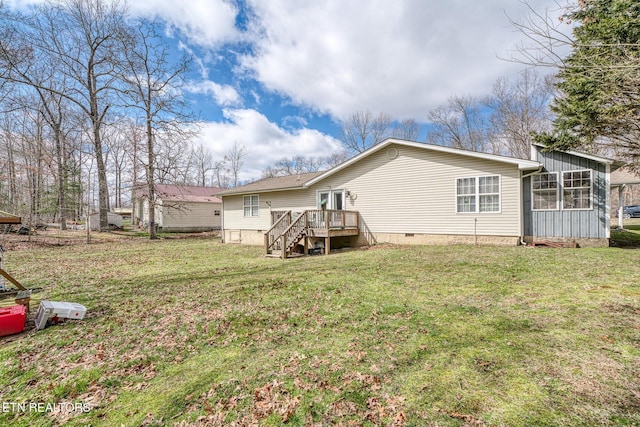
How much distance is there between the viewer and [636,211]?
27266mm

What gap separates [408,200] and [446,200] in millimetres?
1576

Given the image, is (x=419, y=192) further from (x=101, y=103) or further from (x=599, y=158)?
(x=101, y=103)

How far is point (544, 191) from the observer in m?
10.5

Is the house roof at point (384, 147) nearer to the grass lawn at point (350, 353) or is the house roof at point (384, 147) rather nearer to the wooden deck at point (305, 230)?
the wooden deck at point (305, 230)

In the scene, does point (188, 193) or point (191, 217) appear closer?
point (191, 217)

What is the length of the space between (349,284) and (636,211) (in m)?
36.4

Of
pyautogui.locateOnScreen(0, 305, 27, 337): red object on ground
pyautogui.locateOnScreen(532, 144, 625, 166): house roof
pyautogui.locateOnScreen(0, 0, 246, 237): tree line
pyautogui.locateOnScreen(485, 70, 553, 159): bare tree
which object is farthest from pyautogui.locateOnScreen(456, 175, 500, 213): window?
pyautogui.locateOnScreen(0, 0, 246, 237): tree line

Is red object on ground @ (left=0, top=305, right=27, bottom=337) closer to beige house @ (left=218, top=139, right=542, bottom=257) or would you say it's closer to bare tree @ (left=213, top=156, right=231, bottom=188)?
beige house @ (left=218, top=139, right=542, bottom=257)

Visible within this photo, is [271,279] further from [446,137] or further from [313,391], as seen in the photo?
[446,137]

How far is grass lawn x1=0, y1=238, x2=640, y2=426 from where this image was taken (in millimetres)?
2496

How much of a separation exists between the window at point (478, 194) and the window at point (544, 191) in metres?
1.31

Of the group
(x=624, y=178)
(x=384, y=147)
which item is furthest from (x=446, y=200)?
(x=624, y=178)

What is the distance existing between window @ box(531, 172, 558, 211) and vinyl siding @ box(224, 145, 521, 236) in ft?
2.83

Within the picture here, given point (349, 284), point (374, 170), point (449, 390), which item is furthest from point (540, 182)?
point (449, 390)
